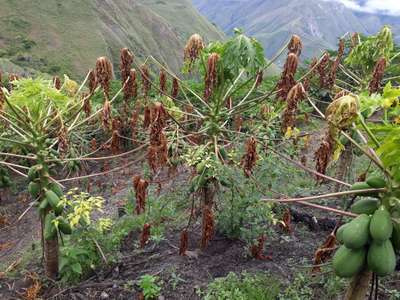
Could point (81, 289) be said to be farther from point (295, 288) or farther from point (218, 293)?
point (295, 288)

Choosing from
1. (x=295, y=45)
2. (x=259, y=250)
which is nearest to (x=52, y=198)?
(x=259, y=250)

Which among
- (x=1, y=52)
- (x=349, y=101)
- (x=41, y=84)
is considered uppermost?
(x=349, y=101)

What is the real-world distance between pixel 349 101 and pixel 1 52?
75515 millimetres

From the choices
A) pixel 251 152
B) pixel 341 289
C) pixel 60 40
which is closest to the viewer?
pixel 251 152

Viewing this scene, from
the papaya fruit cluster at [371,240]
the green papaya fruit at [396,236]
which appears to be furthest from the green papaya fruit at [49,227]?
the green papaya fruit at [396,236]

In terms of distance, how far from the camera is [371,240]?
305 cm

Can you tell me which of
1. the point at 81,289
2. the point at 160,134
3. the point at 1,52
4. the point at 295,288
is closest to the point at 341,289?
the point at 295,288

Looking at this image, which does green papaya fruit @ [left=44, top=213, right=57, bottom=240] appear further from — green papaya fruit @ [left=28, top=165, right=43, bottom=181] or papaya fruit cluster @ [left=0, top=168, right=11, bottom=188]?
papaya fruit cluster @ [left=0, top=168, right=11, bottom=188]

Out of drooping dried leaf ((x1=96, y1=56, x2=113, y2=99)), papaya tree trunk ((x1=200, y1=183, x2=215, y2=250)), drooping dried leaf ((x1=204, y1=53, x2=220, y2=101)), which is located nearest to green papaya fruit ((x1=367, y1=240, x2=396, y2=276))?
papaya tree trunk ((x1=200, y1=183, x2=215, y2=250))

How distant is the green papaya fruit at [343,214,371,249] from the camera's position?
2975 millimetres

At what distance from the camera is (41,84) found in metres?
4.75

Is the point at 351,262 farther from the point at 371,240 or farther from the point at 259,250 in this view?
the point at 259,250

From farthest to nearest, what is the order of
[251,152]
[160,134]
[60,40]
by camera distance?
[60,40], [251,152], [160,134]

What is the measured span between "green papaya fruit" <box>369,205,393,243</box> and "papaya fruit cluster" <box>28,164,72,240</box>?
3.46 meters
